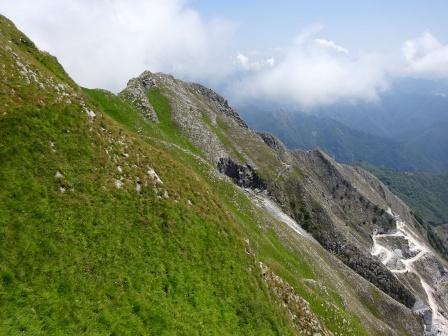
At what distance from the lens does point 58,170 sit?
1378 inches

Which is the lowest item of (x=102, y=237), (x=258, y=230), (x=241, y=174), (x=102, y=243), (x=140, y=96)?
(x=102, y=243)

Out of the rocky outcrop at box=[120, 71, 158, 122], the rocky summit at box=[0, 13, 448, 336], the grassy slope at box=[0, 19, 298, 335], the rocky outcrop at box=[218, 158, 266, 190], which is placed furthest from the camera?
the rocky outcrop at box=[218, 158, 266, 190]

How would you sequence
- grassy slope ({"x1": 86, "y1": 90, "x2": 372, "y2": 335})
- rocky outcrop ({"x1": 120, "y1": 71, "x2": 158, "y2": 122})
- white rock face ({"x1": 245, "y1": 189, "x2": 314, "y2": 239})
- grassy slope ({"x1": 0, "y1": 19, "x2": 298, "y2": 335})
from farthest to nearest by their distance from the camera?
white rock face ({"x1": 245, "y1": 189, "x2": 314, "y2": 239}), rocky outcrop ({"x1": 120, "y1": 71, "x2": 158, "y2": 122}), grassy slope ({"x1": 86, "y1": 90, "x2": 372, "y2": 335}), grassy slope ({"x1": 0, "y1": 19, "x2": 298, "y2": 335})

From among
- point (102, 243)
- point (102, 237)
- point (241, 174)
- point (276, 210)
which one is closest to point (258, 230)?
point (102, 237)

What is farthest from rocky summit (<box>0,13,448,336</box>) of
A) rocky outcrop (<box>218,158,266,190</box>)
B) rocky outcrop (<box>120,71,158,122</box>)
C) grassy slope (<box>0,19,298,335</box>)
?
rocky outcrop (<box>218,158,266,190</box>)

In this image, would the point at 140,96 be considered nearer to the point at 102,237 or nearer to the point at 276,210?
the point at 276,210

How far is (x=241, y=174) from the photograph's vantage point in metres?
143

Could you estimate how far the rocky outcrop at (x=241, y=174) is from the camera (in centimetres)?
13227

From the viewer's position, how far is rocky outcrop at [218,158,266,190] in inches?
5208

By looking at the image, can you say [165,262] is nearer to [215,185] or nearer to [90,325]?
[90,325]

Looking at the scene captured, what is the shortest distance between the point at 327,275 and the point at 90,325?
78.1m

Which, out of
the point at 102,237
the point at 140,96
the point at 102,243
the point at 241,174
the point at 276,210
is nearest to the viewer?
the point at 102,243

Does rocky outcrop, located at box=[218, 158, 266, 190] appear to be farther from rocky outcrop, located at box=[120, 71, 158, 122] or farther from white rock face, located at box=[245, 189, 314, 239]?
rocky outcrop, located at box=[120, 71, 158, 122]

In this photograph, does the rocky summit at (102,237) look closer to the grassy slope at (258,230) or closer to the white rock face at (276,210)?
the grassy slope at (258,230)
